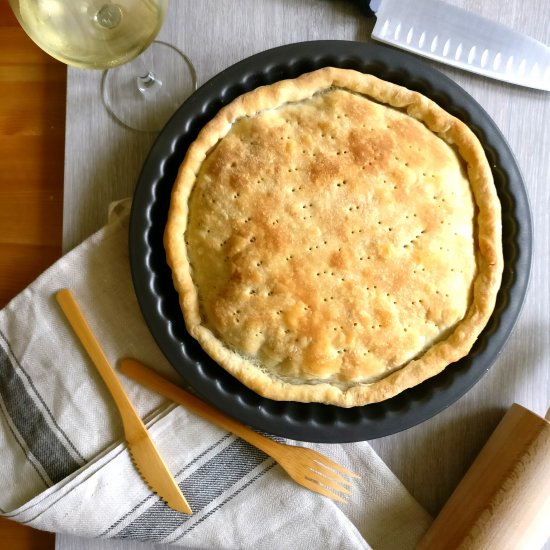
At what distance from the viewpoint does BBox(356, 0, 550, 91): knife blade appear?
1096 millimetres

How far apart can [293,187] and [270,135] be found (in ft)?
0.31

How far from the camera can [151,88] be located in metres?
1.14

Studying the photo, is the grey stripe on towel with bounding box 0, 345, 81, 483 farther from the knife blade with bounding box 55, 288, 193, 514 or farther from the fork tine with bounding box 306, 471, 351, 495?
the fork tine with bounding box 306, 471, 351, 495

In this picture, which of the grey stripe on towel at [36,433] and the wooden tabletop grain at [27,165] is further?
the wooden tabletop grain at [27,165]

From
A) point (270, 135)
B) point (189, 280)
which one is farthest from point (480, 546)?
point (270, 135)

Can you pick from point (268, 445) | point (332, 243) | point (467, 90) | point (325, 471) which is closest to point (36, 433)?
point (268, 445)

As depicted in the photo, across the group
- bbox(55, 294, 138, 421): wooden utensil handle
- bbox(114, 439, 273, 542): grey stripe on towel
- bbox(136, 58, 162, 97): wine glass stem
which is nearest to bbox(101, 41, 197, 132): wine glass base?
bbox(136, 58, 162, 97): wine glass stem

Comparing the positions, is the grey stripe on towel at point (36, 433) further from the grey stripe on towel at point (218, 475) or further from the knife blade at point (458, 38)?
the knife blade at point (458, 38)

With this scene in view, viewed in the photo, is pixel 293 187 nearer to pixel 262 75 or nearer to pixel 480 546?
pixel 262 75

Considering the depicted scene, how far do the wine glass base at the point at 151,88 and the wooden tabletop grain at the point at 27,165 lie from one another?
12cm

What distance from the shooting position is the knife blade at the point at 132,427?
105 centimetres

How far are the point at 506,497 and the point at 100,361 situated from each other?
0.70 m

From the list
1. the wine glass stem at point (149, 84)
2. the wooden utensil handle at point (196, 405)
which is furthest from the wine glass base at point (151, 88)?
the wooden utensil handle at point (196, 405)

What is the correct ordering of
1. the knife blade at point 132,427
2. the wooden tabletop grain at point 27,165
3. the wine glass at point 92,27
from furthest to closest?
the wooden tabletop grain at point 27,165 < the knife blade at point 132,427 < the wine glass at point 92,27
